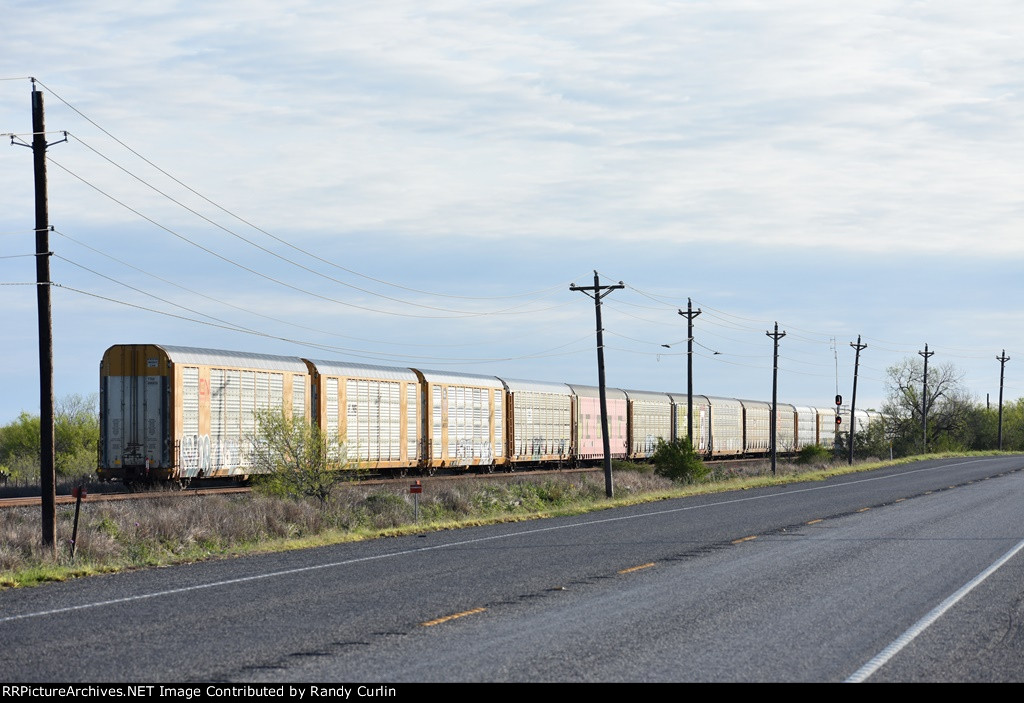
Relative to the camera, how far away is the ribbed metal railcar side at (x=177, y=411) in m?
27.7

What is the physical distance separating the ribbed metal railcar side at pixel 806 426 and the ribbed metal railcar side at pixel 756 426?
21.8 ft

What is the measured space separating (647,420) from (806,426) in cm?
3127

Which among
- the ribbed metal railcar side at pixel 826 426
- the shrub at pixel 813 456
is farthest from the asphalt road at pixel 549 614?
the ribbed metal railcar side at pixel 826 426

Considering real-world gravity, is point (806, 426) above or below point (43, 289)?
below

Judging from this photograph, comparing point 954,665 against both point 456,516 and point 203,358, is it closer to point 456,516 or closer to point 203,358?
point 456,516

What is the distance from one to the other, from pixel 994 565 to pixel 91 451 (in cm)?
4717

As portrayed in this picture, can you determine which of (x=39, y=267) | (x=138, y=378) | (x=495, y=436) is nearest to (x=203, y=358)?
(x=138, y=378)

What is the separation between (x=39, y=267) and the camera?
64.4 feet

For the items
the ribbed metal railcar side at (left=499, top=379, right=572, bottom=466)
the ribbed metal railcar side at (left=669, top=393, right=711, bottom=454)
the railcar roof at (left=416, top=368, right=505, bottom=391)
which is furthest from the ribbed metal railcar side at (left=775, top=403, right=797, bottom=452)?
the railcar roof at (left=416, top=368, right=505, bottom=391)

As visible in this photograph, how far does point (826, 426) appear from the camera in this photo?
89.1m

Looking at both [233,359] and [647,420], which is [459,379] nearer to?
[233,359]

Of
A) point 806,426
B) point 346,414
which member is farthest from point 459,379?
point 806,426

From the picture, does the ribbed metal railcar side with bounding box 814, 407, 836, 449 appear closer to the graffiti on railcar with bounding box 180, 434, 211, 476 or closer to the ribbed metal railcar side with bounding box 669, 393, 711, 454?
the ribbed metal railcar side with bounding box 669, 393, 711, 454

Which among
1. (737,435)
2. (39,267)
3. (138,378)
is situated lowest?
(737,435)
